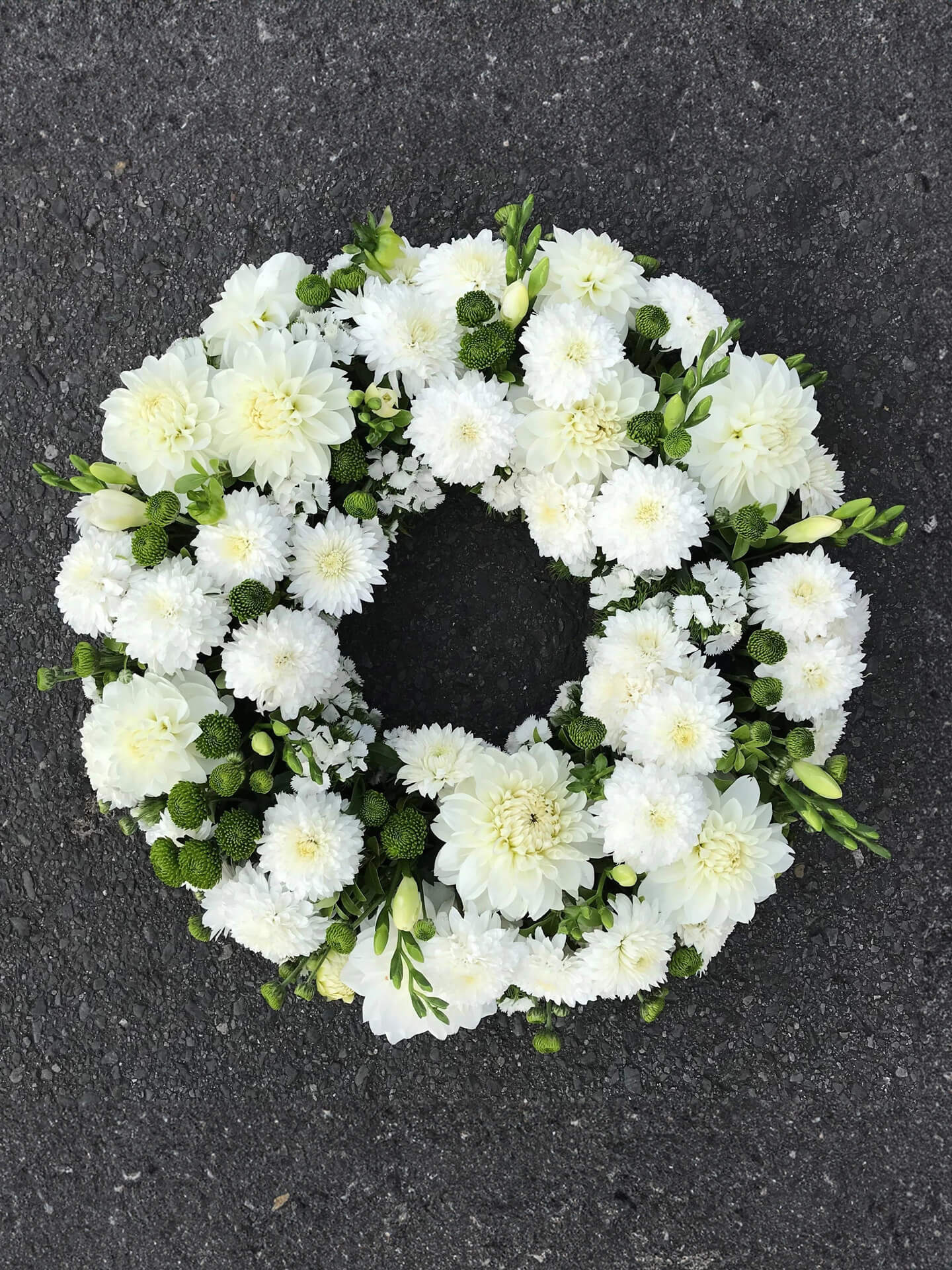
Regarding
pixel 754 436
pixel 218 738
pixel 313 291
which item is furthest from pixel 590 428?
pixel 218 738

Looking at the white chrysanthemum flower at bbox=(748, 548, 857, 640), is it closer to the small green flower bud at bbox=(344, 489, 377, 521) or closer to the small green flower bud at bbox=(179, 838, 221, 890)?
the small green flower bud at bbox=(344, 489, 377, 521)

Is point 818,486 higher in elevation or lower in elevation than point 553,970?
higher

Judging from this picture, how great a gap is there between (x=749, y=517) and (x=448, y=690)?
0.66 meters

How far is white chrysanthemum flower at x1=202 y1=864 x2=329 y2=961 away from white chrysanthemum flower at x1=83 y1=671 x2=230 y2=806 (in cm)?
16

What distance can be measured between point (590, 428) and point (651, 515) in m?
0.15

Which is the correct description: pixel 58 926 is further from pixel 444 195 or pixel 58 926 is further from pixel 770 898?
pixel 444 195

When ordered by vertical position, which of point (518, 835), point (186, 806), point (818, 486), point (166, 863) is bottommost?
point (166, 863)

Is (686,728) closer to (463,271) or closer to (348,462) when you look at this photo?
(348,462)

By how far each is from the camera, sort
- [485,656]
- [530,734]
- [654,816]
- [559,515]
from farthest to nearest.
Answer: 1. [485,656]
2. [530,734]
3. [559,515]
4. [654,816]

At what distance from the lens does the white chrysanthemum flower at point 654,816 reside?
1.15 meters

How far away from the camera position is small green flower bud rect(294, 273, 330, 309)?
4.06ft

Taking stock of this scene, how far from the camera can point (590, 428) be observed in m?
1.20

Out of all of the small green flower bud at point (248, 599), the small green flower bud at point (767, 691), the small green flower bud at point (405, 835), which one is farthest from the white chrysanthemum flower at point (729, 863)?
the small green flower bud at point (248, 599)

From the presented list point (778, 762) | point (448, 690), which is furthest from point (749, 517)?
point (448, 690)
